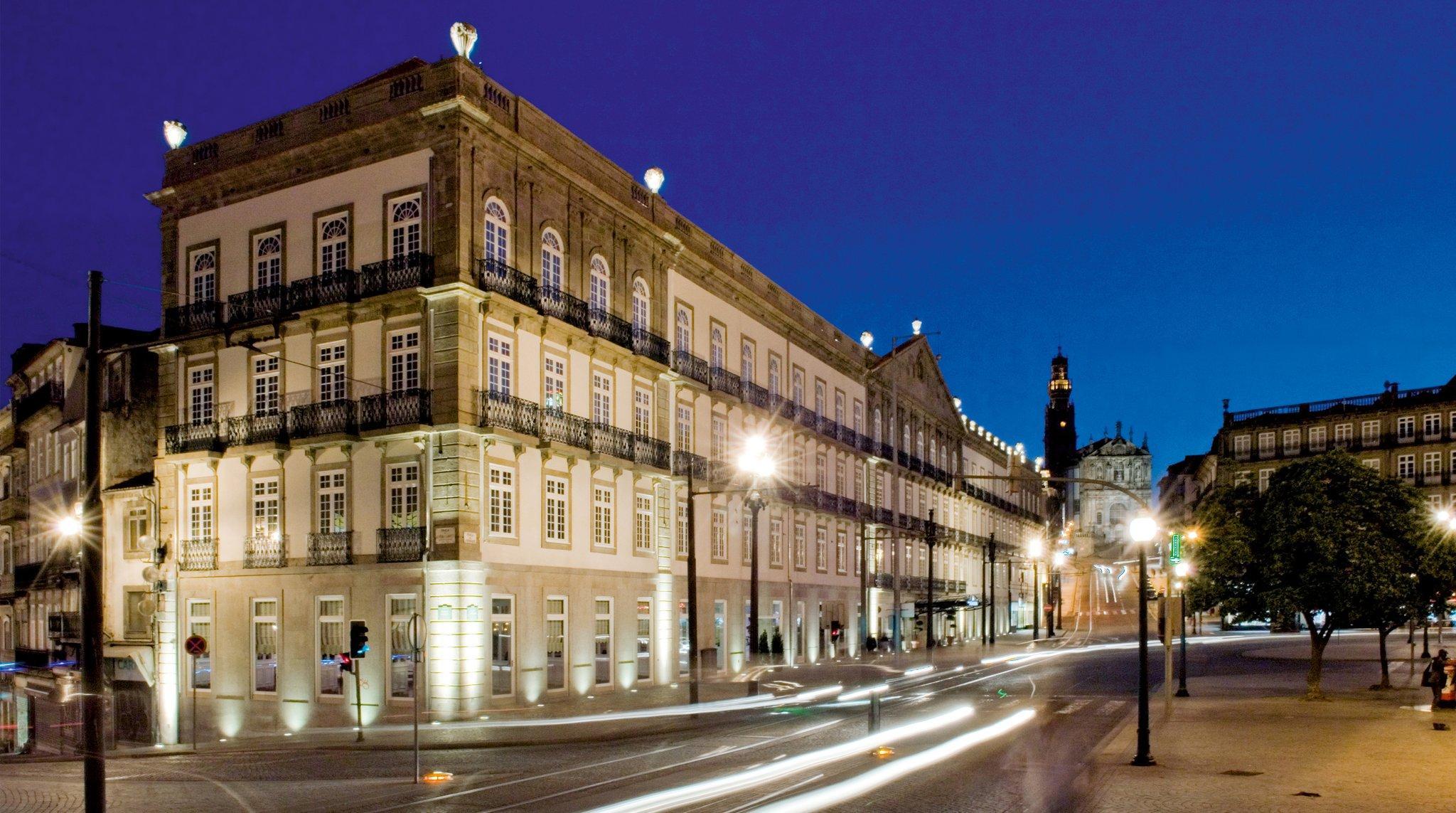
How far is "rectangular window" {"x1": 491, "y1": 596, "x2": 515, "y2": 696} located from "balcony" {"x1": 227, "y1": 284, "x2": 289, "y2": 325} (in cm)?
1017

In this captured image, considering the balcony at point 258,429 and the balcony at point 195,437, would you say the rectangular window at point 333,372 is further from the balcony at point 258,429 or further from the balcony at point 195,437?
the balcony at point 195,437

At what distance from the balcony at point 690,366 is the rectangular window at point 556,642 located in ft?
35.0

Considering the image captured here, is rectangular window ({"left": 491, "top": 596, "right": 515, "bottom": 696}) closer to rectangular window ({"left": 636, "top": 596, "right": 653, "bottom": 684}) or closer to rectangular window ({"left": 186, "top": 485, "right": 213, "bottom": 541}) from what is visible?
rectangular window ({"left": 636, "top": 596, "right": 653, "bottom": 684})

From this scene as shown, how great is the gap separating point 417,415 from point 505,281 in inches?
170

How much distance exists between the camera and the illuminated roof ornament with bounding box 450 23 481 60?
1307 inches

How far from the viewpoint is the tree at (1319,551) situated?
31406 mm

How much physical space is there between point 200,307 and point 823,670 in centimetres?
2619

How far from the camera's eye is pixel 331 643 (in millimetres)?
34062

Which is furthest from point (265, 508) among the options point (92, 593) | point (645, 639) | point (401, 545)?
point (92, 593)

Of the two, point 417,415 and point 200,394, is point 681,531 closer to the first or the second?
point 417,415

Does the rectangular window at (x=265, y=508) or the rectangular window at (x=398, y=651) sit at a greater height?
the rectangular window at (x=265, y=508)

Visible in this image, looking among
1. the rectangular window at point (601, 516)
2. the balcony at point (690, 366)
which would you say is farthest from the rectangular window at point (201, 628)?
the balcony at point (690, 366)

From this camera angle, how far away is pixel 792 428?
182 feet

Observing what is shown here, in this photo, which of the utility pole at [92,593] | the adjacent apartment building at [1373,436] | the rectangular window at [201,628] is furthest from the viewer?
the adjacent apartment building at [1373,436]
